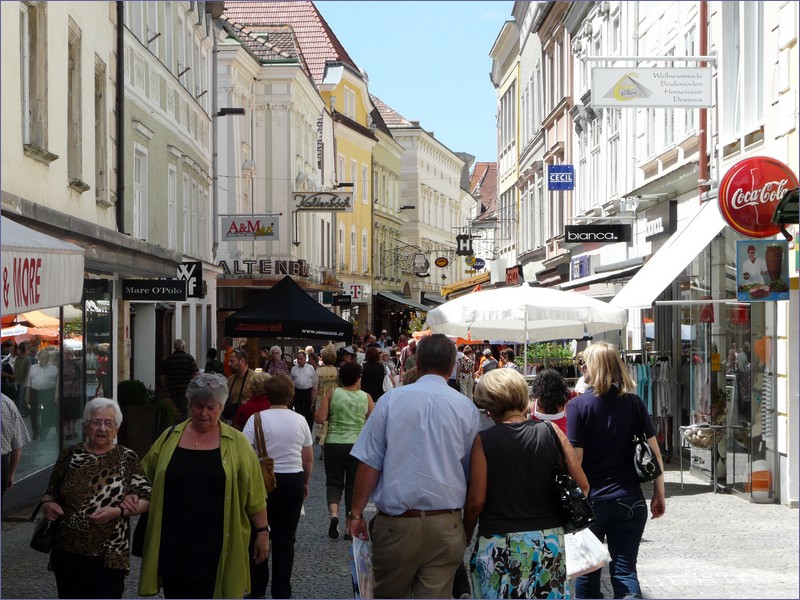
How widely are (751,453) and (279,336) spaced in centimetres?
883

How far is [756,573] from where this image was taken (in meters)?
9.08

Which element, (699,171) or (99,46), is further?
(99,46)

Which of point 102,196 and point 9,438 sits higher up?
point 102,196

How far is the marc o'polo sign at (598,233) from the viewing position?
20484mm

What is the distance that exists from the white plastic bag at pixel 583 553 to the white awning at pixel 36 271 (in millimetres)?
3137

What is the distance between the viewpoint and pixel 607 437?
7059mm

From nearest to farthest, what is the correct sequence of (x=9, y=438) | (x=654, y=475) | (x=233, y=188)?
(x=654, y=475) → (x=9, y=438) → (x=233, y=188)

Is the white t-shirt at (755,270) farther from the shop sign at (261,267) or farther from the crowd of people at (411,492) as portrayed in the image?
the shop sign at (261,267)

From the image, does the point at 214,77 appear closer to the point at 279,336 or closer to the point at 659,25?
the point at 279,336

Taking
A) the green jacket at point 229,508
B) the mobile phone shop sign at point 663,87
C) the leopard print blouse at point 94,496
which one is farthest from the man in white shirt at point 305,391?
the leopard print blouse at point 94,496

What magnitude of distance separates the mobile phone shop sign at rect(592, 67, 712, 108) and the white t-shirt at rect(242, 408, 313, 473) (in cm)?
645

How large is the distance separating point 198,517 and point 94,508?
509 millimetres

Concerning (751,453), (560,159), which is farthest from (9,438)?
(560,159)

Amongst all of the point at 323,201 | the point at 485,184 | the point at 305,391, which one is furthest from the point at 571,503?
the point at 485,184
